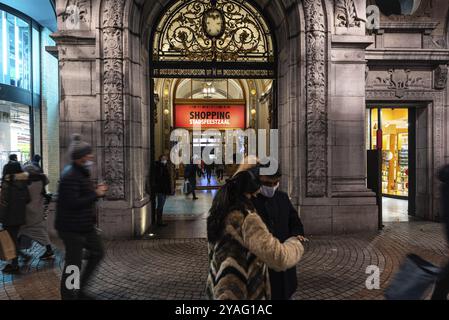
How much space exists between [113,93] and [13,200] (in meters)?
2.95

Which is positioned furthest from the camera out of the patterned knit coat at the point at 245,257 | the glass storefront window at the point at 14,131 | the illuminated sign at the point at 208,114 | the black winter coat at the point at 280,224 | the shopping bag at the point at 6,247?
the illuminated sign at the point at 208,114

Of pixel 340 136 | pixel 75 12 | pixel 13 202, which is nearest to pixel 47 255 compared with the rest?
pixel 13 202

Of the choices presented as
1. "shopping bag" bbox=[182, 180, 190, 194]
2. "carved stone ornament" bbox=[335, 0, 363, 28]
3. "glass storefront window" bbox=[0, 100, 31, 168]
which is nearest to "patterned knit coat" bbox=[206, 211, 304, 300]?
"carved stone ornament" bbox=[335, 0, 363, 28]

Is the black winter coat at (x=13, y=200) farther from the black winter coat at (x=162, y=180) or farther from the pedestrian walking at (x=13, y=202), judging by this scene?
the black winter coat at (x=162, y=180)

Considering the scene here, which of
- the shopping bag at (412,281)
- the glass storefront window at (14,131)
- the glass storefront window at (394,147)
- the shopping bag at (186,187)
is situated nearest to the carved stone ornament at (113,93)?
the shopping bag at (186,187)

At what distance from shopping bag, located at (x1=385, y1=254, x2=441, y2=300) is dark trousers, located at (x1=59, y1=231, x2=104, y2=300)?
321cm

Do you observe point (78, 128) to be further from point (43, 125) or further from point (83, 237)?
point (43, 125)

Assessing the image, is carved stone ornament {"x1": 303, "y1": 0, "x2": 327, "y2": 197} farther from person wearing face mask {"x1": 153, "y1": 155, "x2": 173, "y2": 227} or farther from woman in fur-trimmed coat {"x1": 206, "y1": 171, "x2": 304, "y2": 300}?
woman in fur-trimmed coat {"x1": 206, "y1": 171, "x2": 304, "y2": 300}

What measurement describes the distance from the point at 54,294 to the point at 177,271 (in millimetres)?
1725

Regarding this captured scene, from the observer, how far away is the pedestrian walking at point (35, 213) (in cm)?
517

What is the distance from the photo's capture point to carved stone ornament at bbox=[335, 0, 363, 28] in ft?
23.3

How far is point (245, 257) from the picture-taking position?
6.62 ft

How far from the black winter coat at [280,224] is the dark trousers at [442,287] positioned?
1.65m
